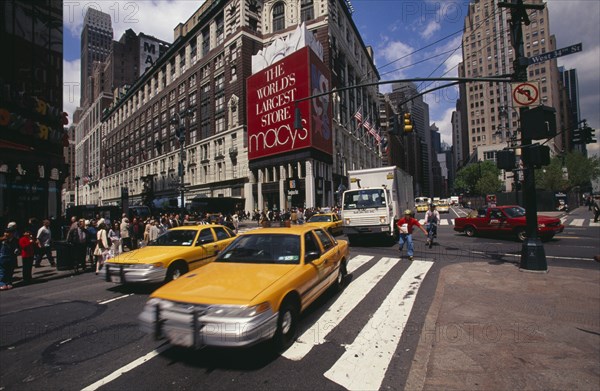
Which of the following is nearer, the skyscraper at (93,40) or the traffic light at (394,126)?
the traffic light at (394,126)

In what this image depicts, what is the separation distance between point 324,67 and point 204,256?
39.0 m

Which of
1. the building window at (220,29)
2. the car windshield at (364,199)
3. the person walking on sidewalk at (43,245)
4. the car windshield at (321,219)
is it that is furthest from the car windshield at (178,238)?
the building window at (220,29)

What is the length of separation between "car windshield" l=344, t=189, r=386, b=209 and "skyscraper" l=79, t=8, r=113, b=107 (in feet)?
614

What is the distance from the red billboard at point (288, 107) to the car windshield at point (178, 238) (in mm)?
29919

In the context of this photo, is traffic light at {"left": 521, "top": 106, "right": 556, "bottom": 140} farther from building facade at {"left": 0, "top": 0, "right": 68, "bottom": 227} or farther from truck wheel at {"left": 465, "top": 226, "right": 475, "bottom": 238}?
building facade at {"left": 0, "top": 0, "right": 68, "bottom": 227}

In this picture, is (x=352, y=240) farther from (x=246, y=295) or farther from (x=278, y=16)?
(x=278, y=16)

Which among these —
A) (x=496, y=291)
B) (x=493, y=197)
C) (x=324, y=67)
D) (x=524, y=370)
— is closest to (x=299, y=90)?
(x=324, y=67)

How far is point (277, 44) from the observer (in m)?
41.6

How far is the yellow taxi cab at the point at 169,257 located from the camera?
23.6 feet

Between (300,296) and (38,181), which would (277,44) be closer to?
(38,181)

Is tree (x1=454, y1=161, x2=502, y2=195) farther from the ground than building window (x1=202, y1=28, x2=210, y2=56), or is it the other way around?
building window (x1=202, y1=28, x2=210, y2=56)

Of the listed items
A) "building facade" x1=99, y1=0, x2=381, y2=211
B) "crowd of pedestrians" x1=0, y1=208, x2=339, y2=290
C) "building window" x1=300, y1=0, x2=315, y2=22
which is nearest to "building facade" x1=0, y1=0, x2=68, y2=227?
"crowd of pedestrians" x1=0, y1=208, x2=339, y2=290

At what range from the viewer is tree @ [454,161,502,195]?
63.8 m

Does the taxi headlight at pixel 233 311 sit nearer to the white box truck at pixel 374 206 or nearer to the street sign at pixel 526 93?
the street sign at pixel 526 93
